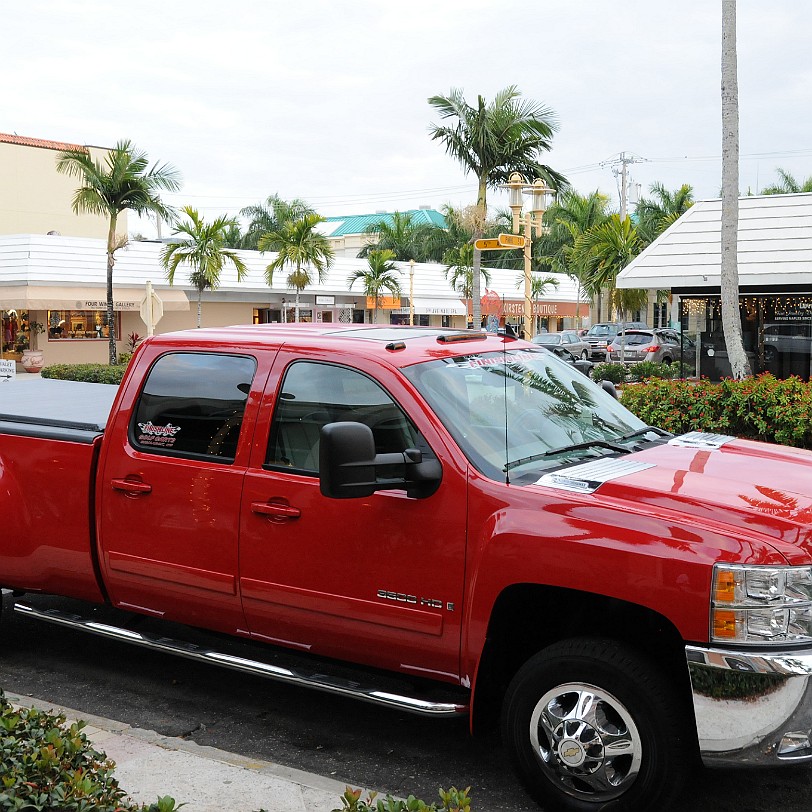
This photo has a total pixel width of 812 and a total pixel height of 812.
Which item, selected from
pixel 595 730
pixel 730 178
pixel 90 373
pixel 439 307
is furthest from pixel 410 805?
pixel 439 307

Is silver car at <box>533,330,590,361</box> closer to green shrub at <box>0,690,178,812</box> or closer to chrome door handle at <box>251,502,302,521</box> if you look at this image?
chrome door handle at <box>251,502,302,521</box>

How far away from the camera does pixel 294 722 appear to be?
495 centimetres

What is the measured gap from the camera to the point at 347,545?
13.8 ft

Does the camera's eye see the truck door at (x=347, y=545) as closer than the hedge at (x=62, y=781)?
No

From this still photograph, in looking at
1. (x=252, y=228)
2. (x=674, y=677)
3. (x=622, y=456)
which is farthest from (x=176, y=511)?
(x=252, y=228)

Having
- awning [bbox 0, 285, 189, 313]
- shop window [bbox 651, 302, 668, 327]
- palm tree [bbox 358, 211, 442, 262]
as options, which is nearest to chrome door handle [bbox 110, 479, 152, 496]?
awning [bbox 0, 285, 189, 313]

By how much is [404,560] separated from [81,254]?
36432mm

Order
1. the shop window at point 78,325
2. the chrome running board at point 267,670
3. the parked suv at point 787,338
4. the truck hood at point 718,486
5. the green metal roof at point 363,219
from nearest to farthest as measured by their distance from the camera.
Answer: the truck hood at point 718,486 → the chrome running board at point 267,670 → the parked suv at point 787,338 → the shop window at point 78,325 → the green metal roof at point 363,219

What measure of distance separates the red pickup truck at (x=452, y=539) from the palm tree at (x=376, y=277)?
39.9 meters

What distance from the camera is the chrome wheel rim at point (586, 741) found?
11.9ft

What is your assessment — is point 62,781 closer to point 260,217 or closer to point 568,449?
point 568,449

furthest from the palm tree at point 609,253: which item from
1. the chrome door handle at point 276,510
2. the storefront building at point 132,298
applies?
the chrome door handle at point 276,510

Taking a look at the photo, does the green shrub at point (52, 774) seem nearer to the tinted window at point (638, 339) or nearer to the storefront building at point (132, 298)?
the storefront building at point (132, 298)

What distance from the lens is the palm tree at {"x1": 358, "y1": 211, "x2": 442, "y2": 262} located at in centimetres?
5778
